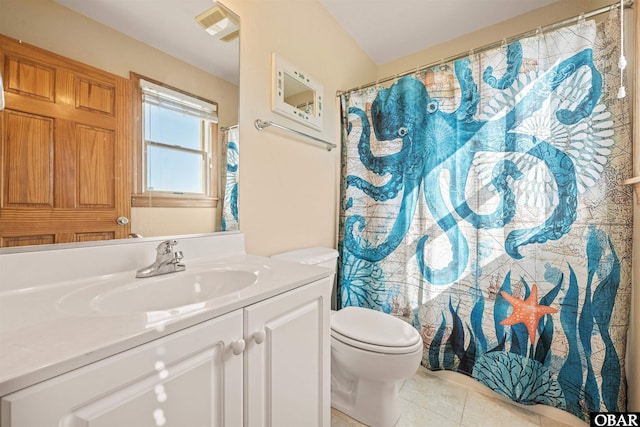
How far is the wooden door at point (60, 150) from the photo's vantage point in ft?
2.37

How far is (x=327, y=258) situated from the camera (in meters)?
1.63

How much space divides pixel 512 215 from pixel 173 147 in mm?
1615

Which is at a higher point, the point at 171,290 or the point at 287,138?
the point at 287,138

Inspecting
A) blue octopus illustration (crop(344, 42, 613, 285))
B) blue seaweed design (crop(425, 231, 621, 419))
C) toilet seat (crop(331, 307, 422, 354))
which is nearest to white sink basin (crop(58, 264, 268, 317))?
toilet seat (crop(331, 307, 422, 354))

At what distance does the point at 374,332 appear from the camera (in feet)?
4.31

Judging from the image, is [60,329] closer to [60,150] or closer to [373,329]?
[60,150]

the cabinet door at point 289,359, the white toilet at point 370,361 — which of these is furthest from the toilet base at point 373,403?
the cabinet door at point 289,359

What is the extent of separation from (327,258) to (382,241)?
414mm

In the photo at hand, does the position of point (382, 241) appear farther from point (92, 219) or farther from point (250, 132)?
point (92, 219)

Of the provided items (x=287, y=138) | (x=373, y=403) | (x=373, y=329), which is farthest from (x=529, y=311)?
(x=287, y=138)

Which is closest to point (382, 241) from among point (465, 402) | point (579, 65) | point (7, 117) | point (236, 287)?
point (465, 402)

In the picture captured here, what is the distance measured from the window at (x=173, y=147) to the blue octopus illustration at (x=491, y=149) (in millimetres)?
1043

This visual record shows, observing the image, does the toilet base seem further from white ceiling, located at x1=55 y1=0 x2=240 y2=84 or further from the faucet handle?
white ceiling, located at x1=55 y1=0 x2=240 y2=84

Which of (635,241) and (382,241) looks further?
(382,241)
